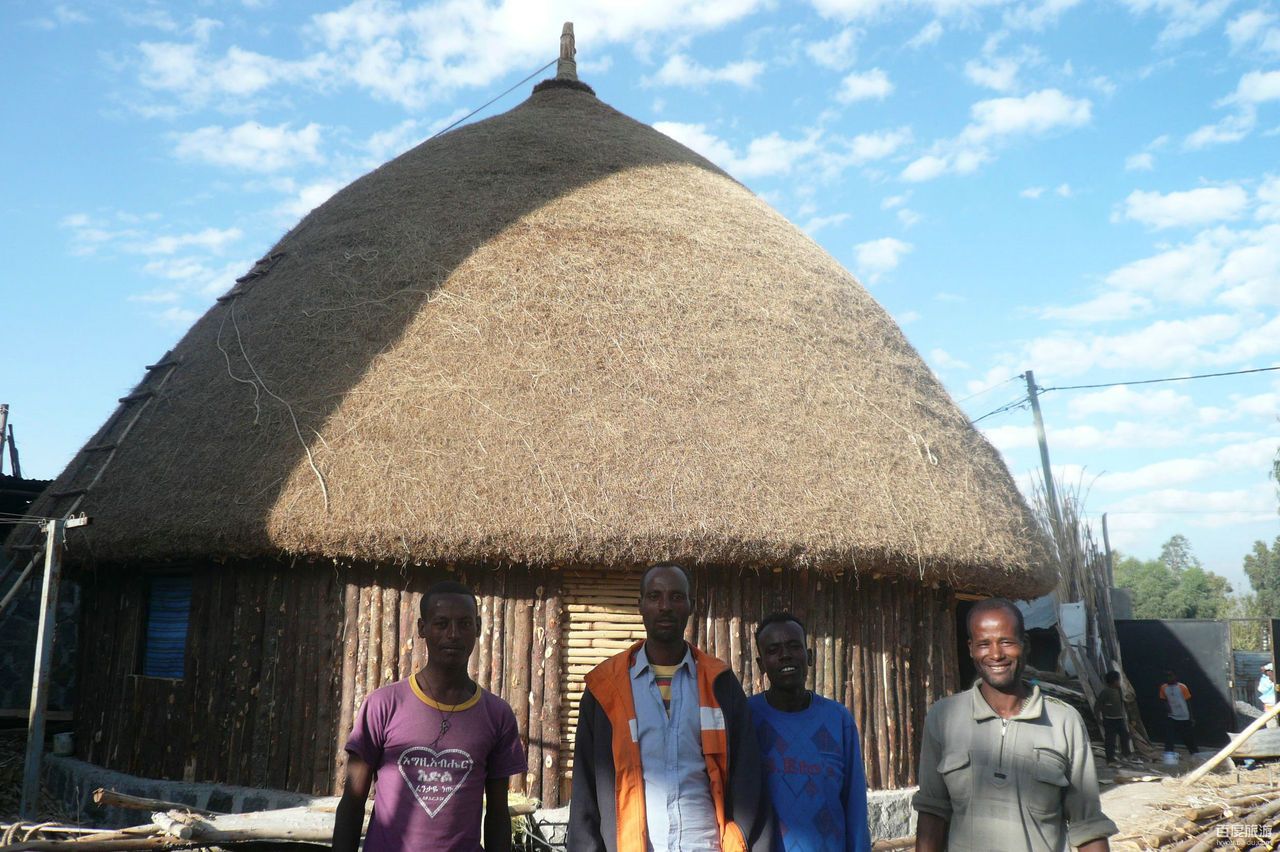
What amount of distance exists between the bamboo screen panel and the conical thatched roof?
0.49m

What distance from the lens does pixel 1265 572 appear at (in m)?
48.0

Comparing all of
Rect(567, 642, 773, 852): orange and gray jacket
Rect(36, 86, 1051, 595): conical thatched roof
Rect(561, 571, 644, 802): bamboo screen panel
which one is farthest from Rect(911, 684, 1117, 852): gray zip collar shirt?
Rect(561, 571, 644, 802): bamboo screen panel

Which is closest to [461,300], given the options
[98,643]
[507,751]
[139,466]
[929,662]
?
[139,466]

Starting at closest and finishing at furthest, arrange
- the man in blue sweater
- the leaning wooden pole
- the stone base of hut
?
the man in blue sweater, the stone base of hut, the leaning wooden pole

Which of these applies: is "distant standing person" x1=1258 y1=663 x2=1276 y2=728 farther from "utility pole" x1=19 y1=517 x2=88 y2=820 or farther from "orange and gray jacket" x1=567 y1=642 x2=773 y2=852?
"utility pole" x1=19 y1=517 x2=88 y2=820

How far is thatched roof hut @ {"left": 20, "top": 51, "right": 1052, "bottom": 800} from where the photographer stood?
7504 mm

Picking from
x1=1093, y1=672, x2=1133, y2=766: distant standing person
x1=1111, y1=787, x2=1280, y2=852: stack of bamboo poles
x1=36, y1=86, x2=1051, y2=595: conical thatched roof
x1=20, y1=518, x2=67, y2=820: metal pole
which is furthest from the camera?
x1=1093, y1=672, x2=1133, y2=766: distant standing person

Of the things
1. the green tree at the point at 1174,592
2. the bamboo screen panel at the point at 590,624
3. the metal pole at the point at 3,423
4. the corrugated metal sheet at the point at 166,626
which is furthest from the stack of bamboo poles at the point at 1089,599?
the green tree at the point at 1174,592

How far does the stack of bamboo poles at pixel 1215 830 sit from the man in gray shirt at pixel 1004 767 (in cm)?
592

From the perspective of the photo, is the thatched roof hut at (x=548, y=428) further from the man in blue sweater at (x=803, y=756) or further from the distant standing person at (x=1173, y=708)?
the distant standing person at (x=1173, y=708)

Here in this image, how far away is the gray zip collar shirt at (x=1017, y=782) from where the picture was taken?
2.97 metres

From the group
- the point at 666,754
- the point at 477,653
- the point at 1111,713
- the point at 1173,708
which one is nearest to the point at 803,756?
the point at 666,754

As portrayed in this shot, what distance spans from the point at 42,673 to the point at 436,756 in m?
5.39

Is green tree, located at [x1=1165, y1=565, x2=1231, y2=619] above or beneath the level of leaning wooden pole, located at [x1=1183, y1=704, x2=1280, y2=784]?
above
